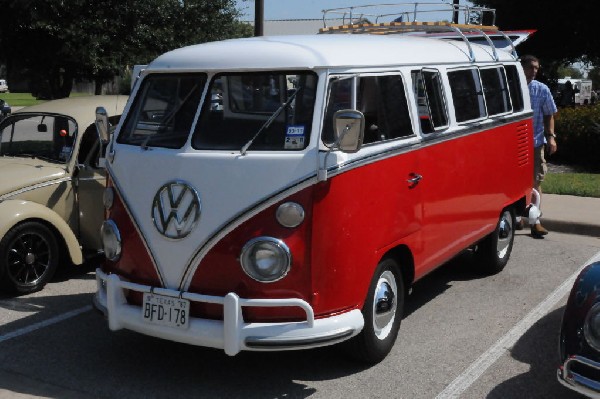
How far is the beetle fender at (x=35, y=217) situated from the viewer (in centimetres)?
633

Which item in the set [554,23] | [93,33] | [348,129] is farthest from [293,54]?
[554,23]

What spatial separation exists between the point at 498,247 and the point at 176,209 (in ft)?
13.1

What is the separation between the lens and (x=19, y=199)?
658cm

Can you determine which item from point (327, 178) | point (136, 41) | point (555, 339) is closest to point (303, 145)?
point (327, 178)

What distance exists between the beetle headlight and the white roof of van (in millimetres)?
2068

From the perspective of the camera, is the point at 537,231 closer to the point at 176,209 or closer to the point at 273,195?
the point at 273,195

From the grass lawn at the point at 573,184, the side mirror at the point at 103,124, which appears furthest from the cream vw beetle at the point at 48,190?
the grass lawn at the point at 573,184

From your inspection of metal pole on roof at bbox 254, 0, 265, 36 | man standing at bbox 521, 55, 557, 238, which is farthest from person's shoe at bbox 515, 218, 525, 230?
metal pole on roof at bbox 254, 0, 265, 36

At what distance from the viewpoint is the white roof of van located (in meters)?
4.63

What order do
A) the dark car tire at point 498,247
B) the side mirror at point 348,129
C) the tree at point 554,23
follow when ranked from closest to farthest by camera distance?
1. the side mirror at point 348,129
2. the dark car tire at point 498,247
3. the tree at point 554,23

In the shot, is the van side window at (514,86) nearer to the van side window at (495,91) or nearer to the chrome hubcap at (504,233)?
the van side window at (495,91)

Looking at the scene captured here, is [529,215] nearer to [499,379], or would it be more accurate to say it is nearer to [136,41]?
[499,379]

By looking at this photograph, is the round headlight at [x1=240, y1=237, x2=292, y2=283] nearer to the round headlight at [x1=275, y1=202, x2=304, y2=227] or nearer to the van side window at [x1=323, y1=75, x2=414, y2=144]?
the round headlight at [x1=275, y1=202, x2=304, y2=227]

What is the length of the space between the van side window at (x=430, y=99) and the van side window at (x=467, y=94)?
0.81 feet
